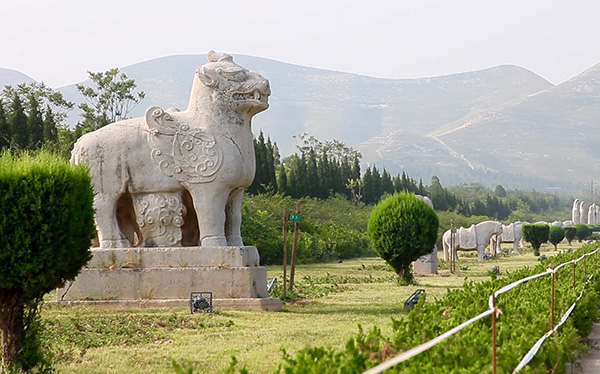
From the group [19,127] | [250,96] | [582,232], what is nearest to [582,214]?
[582,232]

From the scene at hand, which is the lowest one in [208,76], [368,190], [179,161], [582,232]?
[582,232]

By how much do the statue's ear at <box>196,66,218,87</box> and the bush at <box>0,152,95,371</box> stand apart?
5.69m

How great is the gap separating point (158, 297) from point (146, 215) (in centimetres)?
131

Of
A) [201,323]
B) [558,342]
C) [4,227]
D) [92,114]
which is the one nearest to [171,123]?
[201,323]

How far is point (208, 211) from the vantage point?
12695mm

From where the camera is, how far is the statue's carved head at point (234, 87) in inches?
502

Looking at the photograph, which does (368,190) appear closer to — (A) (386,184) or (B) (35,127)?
(A) (386,184)

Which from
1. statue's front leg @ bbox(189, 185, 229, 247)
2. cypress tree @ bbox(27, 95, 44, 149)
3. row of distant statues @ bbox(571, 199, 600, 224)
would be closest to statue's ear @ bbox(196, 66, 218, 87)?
statue's front leg @ bbox(189, 185, 229, 247)

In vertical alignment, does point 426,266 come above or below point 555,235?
above

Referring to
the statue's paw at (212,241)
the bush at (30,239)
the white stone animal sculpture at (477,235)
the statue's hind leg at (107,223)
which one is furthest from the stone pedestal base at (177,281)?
the white stone animal sculpture at (477,235)

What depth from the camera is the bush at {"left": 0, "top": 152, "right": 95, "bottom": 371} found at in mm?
6945

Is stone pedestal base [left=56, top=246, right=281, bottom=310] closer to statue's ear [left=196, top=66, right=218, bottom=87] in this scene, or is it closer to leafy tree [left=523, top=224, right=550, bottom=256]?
statue's ear [left=196, top=66, right=218, bottom=87]

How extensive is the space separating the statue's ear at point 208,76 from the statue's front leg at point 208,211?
160cm

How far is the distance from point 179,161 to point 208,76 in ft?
4.56
